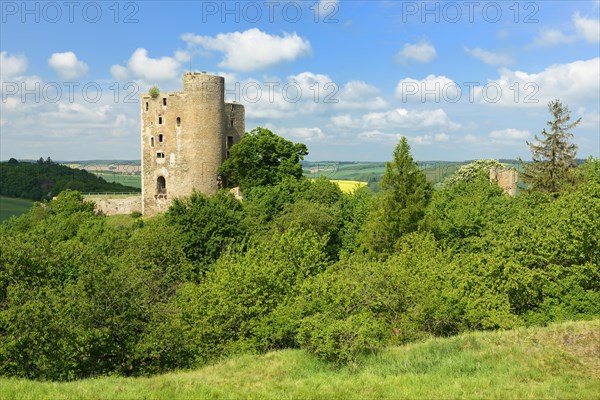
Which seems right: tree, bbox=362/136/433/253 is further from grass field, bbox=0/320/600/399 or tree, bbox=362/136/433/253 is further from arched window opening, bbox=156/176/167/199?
arched window opening, bbox=156/176/167/199

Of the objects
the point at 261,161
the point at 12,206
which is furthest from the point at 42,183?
the point at 261,161

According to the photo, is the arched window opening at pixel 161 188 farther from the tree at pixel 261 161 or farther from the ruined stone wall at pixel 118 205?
the tree at pixel 261 161

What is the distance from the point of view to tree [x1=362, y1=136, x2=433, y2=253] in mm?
31062

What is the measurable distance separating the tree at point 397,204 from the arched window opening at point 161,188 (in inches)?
847

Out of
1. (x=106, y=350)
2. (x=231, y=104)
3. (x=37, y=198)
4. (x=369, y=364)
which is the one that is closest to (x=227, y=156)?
(x=231, y=104)

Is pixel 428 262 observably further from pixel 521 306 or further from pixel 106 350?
pixel 106 350

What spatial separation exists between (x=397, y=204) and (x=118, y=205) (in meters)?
28.7

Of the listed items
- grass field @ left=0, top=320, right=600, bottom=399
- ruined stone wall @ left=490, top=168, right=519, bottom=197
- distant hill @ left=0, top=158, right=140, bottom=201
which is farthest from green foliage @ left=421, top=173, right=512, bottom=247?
distant hill @ left=0, top=158, right=140, bottom=201

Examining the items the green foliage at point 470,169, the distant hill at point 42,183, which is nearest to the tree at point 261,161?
the green foliage at point 470,169

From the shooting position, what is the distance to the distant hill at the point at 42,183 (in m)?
91.1

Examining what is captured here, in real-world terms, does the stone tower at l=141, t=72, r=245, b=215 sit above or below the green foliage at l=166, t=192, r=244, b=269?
above

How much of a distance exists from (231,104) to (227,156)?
187 inches

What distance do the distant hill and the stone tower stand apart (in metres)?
41.8

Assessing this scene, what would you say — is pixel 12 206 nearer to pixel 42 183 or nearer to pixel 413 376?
pixel 42 183
